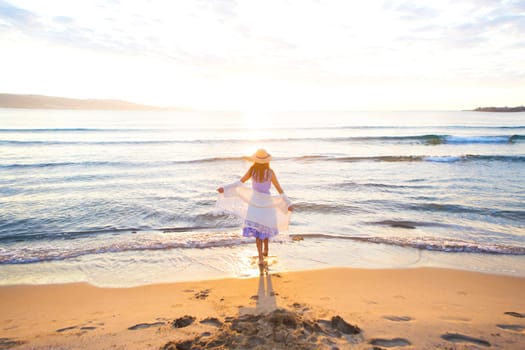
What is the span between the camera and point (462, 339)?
3633 mm

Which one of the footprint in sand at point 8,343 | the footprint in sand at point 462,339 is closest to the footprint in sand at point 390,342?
the footprint in sand at point 462,339

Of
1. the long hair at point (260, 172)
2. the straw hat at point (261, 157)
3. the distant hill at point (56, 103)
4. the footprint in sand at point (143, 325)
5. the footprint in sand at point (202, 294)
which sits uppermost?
the distant hill at point (56, 103)

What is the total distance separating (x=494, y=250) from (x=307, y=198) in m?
5.53

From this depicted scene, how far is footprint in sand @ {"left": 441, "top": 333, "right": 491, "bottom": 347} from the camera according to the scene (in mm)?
3567

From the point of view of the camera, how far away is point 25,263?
20.6 ft

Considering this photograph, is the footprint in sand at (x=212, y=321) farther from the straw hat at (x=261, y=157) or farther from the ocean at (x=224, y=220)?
the straw hat at (x=261, y=157)

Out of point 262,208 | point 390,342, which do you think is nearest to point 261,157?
point 262,208

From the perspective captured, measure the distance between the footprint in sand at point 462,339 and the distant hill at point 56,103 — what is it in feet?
585

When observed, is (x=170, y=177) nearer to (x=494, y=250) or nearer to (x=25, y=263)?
(x=25, y=263)

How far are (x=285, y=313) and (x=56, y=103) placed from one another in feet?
633

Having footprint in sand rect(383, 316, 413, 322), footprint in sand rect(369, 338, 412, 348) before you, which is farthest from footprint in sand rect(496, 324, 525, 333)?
footprint in sand rect(369, 338, 412, 348)

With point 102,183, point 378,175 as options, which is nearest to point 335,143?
point 378,175

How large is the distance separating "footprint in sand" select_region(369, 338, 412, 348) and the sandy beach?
0.4 inches

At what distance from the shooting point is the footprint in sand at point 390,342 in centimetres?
354
